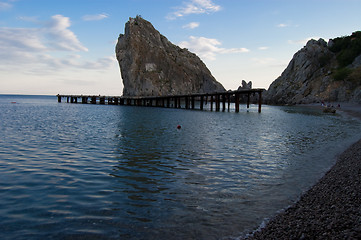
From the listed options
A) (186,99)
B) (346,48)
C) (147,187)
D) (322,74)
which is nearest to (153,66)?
(186,99)

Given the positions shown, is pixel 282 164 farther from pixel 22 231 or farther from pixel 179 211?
pixel 22 231

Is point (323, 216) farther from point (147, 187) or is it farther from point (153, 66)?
point (153, 66)

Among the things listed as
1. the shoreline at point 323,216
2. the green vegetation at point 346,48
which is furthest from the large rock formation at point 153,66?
the shoreline at point 323,216

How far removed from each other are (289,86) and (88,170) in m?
119

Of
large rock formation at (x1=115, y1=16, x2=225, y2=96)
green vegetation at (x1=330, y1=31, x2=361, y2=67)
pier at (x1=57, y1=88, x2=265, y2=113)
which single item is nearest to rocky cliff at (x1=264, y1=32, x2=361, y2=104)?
green vegetation at (x1=330, y1=31, x2=361, y2=67)

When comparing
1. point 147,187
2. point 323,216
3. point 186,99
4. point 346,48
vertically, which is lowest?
point 147,187

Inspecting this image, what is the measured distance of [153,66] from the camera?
14625cm

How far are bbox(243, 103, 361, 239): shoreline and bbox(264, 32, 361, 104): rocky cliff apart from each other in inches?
3576

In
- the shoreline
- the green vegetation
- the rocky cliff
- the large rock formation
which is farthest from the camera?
the large rock formation

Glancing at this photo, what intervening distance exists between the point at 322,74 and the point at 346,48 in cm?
2026

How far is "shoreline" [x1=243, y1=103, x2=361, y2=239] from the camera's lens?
18.4 feet

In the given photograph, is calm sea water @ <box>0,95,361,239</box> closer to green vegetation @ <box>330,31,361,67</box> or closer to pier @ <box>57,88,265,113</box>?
pier @ <box>57,88,265,113</box>

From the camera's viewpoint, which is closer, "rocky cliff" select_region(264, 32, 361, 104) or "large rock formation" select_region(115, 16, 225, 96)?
"rocky cliff" select_region(264, 32, 361, 104)

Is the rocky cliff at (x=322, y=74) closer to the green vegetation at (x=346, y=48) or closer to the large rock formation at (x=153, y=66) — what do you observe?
the green vegetation at (x=346, y=48)
